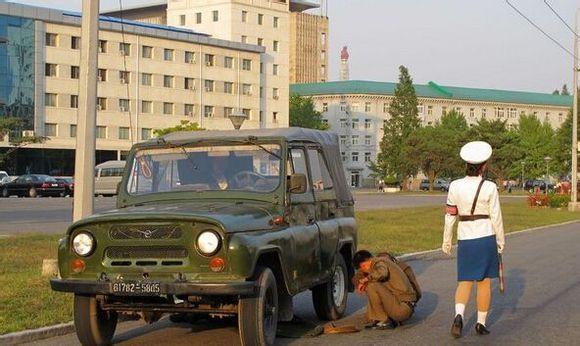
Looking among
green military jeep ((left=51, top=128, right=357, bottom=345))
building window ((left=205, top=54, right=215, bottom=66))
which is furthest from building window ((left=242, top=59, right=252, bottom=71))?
green military jeep ((left=51, top=128, right=357, bottom=345))

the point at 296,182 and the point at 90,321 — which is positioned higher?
the point at 296,182

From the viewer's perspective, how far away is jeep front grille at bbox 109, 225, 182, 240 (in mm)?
7973

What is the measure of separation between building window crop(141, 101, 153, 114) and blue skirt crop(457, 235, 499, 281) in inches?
3493

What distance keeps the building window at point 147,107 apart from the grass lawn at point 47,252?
2399 inches

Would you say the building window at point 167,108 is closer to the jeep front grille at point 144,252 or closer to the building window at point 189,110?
the building window at point 189,110

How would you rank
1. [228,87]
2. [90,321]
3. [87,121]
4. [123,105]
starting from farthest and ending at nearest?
[228,87] → [123,105] → [87,121] → [90,321]

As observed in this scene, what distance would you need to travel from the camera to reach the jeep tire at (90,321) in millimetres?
8500

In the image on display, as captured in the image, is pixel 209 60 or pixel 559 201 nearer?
pixel 559 201

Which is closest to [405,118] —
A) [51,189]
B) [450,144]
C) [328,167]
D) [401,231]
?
[450,144]

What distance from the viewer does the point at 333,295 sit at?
10.7 metres

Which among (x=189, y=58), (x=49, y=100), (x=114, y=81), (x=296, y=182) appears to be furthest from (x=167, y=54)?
(x=296, y=182)

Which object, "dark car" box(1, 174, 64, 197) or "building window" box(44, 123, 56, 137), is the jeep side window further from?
"building window" box(44, 123, 56, 137)

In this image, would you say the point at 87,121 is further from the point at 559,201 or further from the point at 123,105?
the point at 123,105

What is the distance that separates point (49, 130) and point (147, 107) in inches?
443
